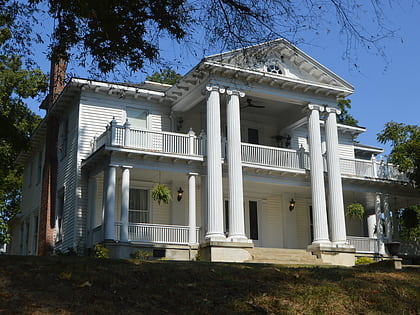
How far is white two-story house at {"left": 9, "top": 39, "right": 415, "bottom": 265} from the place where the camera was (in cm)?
2102

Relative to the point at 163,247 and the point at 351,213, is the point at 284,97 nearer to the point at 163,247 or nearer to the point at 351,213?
the point at 351,213

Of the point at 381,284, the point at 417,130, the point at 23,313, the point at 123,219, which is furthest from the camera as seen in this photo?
the point at 417,130

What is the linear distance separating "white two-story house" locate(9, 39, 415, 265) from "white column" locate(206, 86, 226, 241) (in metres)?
0.04

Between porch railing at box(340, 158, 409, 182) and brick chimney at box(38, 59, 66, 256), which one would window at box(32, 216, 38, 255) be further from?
porch railing at box(340, 158, 409, 182)

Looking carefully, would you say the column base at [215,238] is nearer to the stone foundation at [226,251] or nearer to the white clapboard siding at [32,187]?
the stone foundation at [226,251]

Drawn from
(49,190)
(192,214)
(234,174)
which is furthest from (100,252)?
(49,190)

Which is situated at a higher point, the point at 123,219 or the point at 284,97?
the point at 284,97

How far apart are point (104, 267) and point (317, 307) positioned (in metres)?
4.07

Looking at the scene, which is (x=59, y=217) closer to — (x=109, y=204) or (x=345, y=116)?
(x=109, y=204)

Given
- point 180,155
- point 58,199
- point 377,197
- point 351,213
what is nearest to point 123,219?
point 180,155

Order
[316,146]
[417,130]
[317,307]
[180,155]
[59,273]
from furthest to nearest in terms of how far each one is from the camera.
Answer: [417,130], [316,146], [180,155], [59,273], [317,307]

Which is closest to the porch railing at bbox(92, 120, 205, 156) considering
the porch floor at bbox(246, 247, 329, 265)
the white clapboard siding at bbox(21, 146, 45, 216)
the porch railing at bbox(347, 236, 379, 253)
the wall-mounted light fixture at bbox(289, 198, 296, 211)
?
the porch floor at bbox(246, 247, 329, 265)

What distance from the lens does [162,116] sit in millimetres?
24953

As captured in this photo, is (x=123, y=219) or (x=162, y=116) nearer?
(x=123, y=219)
